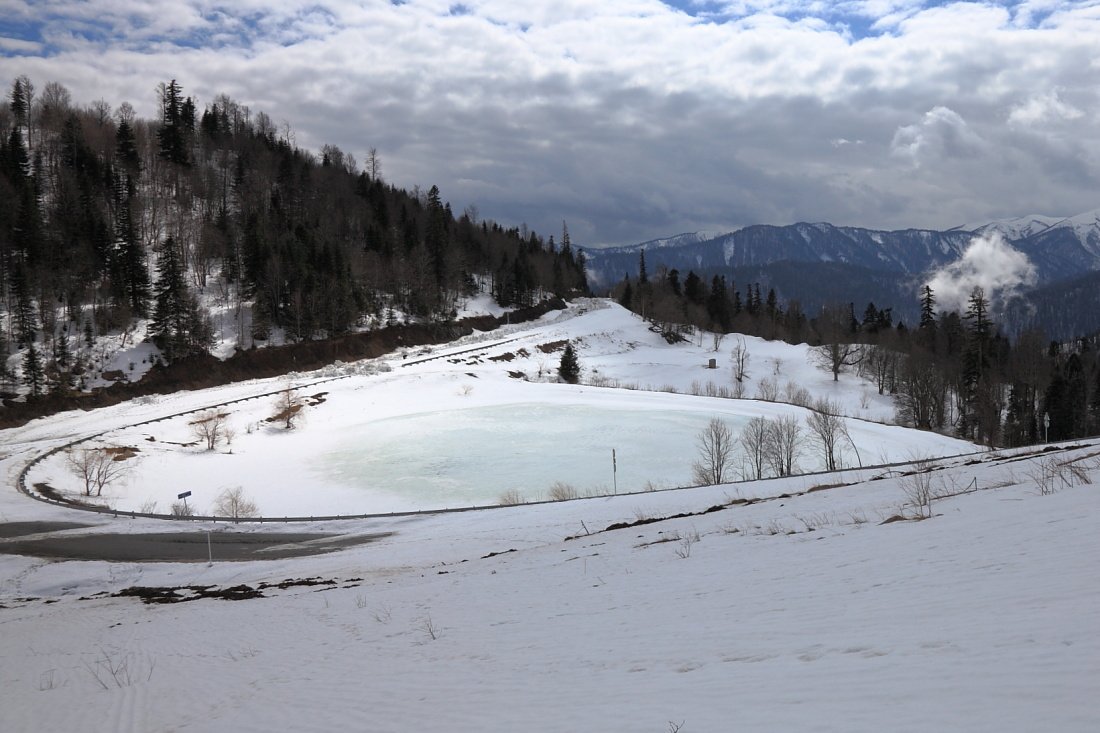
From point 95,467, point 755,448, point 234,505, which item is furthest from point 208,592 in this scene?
point 755,448

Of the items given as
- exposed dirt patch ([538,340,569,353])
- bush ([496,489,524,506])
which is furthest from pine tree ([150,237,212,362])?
bush ([496,489,524,506])

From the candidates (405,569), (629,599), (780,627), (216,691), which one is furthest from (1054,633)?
(405,569)

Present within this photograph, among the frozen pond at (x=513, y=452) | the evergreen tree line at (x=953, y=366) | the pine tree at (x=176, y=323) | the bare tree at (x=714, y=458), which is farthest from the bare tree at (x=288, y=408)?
the evergreen tree line at (x=953, y=366)

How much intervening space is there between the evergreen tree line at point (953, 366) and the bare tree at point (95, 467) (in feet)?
179

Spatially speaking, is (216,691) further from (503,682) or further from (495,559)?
(495,559)

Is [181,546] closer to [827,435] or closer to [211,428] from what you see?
[211,428]

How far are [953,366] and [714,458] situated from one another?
57308 millimetres

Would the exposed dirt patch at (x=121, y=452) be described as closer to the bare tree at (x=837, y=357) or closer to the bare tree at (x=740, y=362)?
the bare tree at (x=740, y=362)

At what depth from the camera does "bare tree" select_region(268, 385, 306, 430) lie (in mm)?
47875

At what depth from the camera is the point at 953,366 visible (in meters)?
79.4

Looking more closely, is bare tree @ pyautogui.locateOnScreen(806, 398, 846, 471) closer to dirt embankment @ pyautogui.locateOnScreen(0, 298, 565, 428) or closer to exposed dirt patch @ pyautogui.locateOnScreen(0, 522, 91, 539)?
exposed dirt patch @ pyautogui.locateOnScreen(0, 522, 91, 539)

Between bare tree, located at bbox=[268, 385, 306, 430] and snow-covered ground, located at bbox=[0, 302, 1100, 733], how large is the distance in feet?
79.1

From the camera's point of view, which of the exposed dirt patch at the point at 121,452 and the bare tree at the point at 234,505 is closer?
the bare tree at the point at 234,505

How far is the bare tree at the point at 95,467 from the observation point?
33.2 metres
